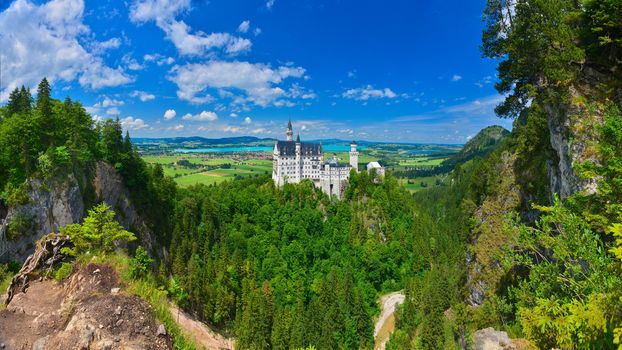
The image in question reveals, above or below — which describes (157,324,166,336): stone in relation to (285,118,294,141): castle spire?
below

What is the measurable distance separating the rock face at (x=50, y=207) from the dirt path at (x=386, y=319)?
162 ft

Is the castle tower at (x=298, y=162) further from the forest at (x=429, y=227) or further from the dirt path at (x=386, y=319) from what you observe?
the dirt path at (x=386, y=319)

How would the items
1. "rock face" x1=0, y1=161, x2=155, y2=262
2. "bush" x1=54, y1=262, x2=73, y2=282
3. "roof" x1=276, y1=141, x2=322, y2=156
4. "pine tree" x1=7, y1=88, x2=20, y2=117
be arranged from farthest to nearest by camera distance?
"roof" x1=276, y1=141, x2=322, y2=156, "pine tree" x1=7, y1=88, x2=20, y2=117, "rock face" x1=0, y1=161, x2=155, y2=262, "bush" x1=54, y1=262, x2=73, y2=282

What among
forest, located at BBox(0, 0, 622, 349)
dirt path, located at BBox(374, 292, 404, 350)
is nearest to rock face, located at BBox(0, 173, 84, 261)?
forest, located at BBox(0, 0, 622, 349)

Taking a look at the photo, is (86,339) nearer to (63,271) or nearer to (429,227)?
(63,271)

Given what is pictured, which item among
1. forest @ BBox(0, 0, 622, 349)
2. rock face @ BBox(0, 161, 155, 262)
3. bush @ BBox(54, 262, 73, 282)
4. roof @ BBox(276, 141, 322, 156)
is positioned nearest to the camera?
forest @ BBox(0, 0, 622, 349)

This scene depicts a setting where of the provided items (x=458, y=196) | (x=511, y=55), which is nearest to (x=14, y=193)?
(x=511, y=55)

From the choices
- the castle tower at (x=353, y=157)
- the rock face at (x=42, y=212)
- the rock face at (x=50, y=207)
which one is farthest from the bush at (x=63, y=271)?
the castle tower at (x=353, y=157)

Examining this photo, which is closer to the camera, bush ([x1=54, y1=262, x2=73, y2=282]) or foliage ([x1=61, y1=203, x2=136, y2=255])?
bush ([x1=54, y1=262, x2=73, y2=282])

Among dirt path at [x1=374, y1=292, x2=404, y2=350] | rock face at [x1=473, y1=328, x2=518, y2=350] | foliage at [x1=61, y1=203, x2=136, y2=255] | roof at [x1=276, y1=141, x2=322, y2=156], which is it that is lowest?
dirt path at [x1=374, y1=292, x2=404, y2=350]

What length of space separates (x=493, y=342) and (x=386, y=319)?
53.9 meters

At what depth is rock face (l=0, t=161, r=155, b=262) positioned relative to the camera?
33688 millimetres

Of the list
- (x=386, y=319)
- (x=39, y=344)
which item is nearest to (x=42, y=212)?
(x=39, y=344)

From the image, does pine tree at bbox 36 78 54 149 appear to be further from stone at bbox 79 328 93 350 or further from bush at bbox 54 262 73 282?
stone at bbox 79 328 93 350
